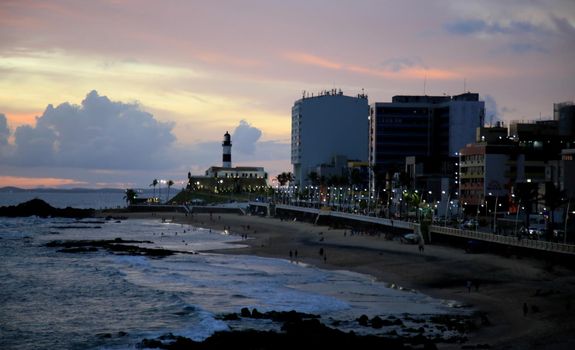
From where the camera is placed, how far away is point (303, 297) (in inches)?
2251

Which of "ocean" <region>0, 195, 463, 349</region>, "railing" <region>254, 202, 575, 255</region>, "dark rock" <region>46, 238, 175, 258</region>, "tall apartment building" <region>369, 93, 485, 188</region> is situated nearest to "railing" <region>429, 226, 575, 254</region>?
"railing" <region>254, 202, 575, 255</region>

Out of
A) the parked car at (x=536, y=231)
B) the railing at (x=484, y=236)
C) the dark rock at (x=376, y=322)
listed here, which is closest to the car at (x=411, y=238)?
the railing at (x=484, y=236)

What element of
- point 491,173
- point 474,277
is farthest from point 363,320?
point 491,173

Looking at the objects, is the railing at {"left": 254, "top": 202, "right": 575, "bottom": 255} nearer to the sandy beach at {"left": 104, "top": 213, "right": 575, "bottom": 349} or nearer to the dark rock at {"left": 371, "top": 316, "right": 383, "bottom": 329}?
the sandy beach at {"left": 104, "top": 213, "right": 575, "bottom": 349}

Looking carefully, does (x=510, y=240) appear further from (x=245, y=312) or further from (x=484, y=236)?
(x=245, y=312)

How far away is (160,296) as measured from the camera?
60.5 metres

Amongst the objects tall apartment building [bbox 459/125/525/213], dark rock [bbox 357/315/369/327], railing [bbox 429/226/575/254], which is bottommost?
dark rock [bbox 357/315/369/327]

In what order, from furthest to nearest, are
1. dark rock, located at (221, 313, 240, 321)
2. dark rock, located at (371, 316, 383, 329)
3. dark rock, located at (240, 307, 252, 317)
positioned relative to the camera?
dark rock, located at (240, 307, 252, 317) < dark rock, located at (221, 313, 240, 321) < dark rock, located at (371, 316, 383, 329)

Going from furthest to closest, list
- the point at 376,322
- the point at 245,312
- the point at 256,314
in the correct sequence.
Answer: the point at 245,312 → the point at 256,314 → the point at 376,322

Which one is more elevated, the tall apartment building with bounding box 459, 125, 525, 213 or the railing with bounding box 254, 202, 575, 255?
the tall apartment building with bounding box 459, 125, 525, 213

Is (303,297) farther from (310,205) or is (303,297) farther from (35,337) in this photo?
(310,205)

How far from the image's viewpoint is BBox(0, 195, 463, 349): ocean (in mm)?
46688

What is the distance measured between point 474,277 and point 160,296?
2661 cm

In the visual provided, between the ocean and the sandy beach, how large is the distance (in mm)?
3228
